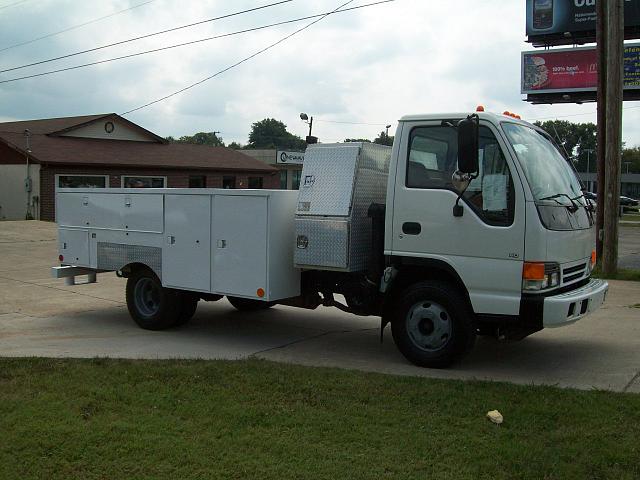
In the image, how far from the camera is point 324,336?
8734 millimetres

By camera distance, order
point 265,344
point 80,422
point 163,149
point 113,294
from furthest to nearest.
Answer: point 163,149 < point 113,294 < point 265,344 < point 80,422

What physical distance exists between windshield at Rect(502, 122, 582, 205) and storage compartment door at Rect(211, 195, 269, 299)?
269 centimetres

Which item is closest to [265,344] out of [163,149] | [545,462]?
[545,462]

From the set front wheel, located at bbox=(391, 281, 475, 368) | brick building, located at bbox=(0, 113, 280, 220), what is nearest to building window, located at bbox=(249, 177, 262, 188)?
brick building, located at bbox=(0, 113, 280, 220)

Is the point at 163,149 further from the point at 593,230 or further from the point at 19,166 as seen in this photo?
the point at 593,230

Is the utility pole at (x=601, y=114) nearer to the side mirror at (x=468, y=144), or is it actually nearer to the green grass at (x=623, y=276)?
the green grass at (x=623, y=276)

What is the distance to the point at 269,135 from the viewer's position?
10700 cm

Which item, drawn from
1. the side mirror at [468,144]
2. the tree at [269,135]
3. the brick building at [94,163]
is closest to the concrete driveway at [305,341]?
the side mirror at [468,144]

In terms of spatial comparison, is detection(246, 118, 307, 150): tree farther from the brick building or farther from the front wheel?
the front wheel

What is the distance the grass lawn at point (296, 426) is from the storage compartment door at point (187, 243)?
5.80 ft

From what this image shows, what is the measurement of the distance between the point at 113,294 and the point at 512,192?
7.92 metres

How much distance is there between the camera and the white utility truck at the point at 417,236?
634cm

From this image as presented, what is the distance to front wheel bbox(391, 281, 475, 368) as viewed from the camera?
667cm

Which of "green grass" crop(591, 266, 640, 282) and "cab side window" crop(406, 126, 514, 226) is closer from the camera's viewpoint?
"cab side window" crop(406, 126, 514, 226)
